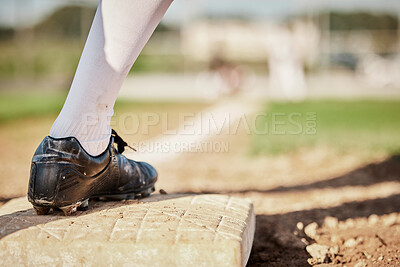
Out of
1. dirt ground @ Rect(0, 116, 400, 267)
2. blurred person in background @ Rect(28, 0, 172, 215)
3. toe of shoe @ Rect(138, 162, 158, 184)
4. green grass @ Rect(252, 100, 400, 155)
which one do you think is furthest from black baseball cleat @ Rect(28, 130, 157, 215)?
green grass @ Rect(252, 100, 400, 155)

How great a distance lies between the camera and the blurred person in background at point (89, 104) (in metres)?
1.31

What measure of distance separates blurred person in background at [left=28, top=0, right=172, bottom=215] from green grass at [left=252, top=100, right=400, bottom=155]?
270 cm

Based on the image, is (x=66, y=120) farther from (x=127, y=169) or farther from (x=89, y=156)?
(x=127, y=169)

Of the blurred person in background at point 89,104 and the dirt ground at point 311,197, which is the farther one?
the dirt ground at point 311,197

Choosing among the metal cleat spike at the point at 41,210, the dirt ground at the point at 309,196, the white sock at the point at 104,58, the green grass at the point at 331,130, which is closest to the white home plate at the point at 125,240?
the metal cleat spike at the point at 41,210

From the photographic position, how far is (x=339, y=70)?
1548 centimetres

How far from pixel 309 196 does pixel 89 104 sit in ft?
4.83

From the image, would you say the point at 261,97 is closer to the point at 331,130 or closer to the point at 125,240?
the point at 331,130

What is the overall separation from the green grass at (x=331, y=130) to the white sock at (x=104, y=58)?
270cm

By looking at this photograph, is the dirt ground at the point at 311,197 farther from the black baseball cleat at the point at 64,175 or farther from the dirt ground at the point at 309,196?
the black baseball cleat at the point at 64,175

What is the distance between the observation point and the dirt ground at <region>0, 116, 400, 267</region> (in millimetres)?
1563

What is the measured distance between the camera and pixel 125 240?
1.18 meters

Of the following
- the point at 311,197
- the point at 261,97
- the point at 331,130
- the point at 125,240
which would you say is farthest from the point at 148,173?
the point at 261,97

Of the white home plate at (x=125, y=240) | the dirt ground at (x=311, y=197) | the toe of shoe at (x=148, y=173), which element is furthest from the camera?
the toe of shoe at (x=148, y=173)
